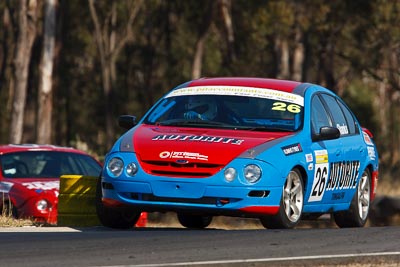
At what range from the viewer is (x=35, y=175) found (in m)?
14.7

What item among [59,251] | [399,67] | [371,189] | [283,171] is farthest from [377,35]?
[59,251]

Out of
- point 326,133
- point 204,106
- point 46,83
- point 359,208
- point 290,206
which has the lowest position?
point 46,83

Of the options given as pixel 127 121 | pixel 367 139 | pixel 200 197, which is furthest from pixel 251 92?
pixel 367 139

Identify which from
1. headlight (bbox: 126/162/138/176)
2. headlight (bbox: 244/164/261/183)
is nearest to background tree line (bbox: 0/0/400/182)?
headlight (bbox: 126/162/138/176)

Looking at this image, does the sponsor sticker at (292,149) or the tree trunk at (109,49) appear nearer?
the sponsor sticker at (292,149)

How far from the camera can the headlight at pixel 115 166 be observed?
10172mm

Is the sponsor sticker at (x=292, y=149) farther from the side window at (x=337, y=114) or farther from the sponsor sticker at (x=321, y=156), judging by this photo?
the side window at (x=337, y=114)

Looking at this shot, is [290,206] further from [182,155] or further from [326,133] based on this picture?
[182,155]

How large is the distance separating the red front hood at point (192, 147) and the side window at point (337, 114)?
1.63 m

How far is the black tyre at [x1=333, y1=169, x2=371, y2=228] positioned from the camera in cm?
1196

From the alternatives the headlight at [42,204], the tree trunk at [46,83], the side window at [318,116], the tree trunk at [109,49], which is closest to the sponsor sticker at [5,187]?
the headlight at [42,204]

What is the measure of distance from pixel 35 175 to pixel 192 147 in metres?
5.06

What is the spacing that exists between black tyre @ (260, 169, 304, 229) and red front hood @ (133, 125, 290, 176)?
42cm

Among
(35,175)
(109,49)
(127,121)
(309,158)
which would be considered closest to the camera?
(309,158)
